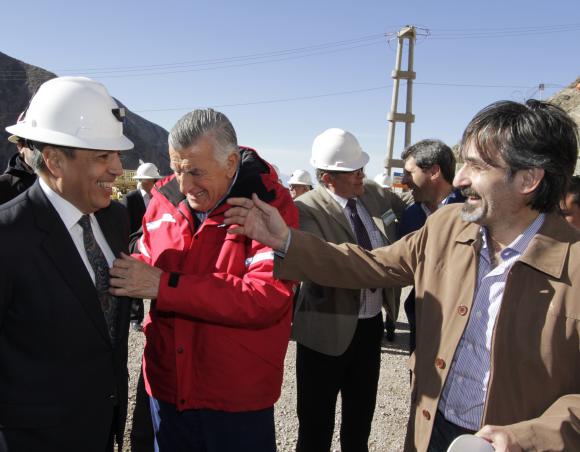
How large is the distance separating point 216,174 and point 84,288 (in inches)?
29.9

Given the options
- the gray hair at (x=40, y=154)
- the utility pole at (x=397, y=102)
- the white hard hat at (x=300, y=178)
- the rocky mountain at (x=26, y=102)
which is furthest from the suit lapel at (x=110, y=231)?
the rocky mountain at (x=26, y=102)

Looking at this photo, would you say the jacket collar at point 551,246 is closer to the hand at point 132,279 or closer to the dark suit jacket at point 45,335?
the hand at point 132,279

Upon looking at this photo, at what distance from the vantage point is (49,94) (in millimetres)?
1775

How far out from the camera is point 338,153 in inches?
128

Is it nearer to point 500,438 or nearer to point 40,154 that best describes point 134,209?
point 40,154

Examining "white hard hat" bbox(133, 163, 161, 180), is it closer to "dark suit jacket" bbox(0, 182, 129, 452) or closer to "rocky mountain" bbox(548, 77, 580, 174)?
"dark suit jacket" bbox(0, 182, 129, 452)

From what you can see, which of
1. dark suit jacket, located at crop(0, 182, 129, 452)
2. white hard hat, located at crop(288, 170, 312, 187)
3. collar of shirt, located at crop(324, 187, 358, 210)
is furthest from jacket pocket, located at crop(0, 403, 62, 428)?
white hard hat, located at crop(288, 170, 312, 187)

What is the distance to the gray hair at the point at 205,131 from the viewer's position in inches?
80.4

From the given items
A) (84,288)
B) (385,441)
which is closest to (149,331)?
(84,288)

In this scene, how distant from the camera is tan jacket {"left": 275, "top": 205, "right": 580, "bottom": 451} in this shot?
1.43 meters

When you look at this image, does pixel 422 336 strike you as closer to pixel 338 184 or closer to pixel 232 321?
pixel 232 321

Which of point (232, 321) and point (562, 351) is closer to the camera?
point (562, 351)

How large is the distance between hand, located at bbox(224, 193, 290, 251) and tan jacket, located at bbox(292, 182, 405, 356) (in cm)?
107

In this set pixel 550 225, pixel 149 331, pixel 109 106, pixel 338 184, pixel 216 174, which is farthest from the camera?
pixel 338 184
